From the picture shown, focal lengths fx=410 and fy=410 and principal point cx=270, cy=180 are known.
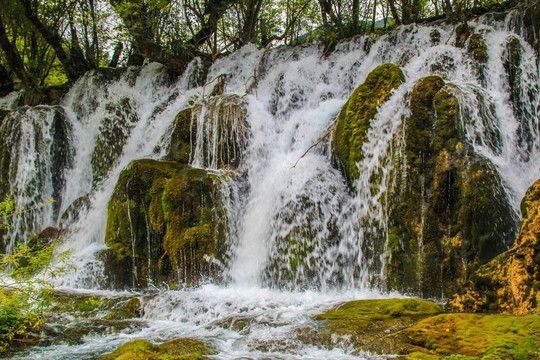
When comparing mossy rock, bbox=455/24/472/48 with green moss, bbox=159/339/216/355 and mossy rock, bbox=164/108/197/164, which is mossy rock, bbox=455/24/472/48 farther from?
green moss, bbox=159/339/216/355

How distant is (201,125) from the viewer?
10383 mm

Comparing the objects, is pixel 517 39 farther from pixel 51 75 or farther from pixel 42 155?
pixel 51 75

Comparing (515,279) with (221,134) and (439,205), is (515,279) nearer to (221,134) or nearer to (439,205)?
(439,205)

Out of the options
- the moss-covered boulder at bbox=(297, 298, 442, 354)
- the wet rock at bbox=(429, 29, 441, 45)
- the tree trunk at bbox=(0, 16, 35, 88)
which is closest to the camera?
the moss-covered boulder at bbox=(297, 298, 442, 354)

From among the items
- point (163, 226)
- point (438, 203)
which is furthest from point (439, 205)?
point (163, 226)

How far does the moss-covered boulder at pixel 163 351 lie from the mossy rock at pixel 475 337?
6.66 ft

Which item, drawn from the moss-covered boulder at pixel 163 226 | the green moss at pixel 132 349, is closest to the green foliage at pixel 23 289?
the green moss at pixel 132 349

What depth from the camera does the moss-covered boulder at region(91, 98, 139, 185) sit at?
13250 mm

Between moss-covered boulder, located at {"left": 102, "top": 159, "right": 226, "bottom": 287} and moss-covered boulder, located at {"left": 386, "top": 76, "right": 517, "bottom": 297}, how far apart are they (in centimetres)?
351

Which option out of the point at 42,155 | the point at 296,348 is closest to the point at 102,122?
the point at 42,155

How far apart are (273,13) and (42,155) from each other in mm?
10102

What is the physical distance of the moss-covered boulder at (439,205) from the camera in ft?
18.5

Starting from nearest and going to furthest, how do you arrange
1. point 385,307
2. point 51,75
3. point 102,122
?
point 385,307 < point 102,122 < point 51,75

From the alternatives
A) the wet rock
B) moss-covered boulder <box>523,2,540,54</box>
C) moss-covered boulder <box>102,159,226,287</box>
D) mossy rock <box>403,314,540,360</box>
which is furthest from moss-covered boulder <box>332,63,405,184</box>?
mossy rock <box>403,314,540,360</box>
